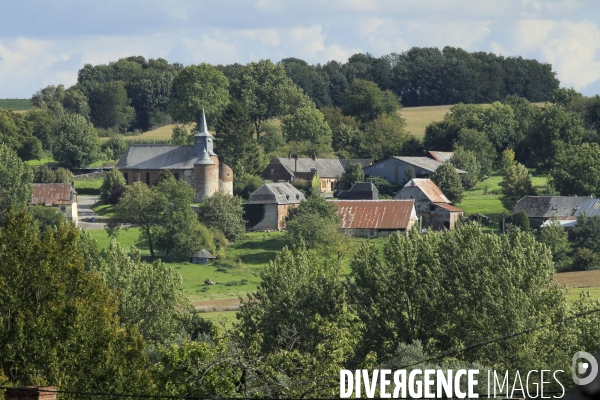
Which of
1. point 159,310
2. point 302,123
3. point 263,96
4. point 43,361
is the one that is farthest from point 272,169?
point 43,361

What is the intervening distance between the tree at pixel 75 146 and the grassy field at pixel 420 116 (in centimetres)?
4316

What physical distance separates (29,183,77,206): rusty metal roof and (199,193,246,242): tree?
1110 cm

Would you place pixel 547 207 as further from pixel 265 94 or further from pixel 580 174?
pixel 265 94

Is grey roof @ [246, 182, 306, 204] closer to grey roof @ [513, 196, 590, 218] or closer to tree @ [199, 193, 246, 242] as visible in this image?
tree @ [199, 193, 246, 242]

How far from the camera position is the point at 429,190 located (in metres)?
104

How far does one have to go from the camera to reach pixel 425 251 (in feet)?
177

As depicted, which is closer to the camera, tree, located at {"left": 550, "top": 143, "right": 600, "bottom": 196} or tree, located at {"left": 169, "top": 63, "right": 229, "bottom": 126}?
tree, located at {"left": 550, "top": 143, "right": 600, "bottom": 196}

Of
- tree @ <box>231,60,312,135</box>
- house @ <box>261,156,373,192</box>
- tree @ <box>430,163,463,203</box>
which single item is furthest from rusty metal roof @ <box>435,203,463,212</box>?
tree @ <box>231,60,312,135</box>

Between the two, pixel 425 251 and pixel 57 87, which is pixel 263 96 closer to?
pixel 57 87

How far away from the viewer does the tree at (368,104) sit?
148m

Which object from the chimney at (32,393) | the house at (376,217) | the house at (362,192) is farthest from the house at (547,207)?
the chimney at (32,393)

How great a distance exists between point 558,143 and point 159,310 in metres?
72.1

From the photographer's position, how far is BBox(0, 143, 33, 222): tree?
327ft

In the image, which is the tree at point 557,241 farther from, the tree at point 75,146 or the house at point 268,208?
the tree at point 75,146
